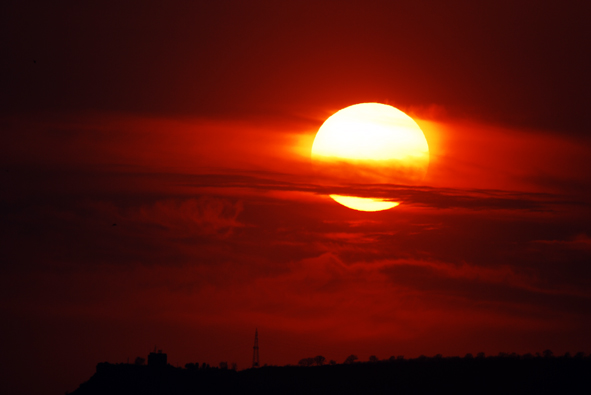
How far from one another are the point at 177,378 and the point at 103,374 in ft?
63.3

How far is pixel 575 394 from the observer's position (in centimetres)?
14462

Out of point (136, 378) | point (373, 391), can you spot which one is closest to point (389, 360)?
point (373, 391)

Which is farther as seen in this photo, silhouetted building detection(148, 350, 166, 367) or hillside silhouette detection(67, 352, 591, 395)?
silhouetted building detection(148, 350, 166, 367)

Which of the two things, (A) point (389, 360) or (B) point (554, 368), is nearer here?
(B) point (554, 368)

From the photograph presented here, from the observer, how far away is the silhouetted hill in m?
151

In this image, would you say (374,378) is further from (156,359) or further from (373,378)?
(156,359)

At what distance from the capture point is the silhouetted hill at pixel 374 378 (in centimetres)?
15100

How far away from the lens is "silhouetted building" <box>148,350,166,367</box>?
189 m

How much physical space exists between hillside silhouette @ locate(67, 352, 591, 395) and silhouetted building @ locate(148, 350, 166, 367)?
925 mm

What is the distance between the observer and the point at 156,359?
623 feet

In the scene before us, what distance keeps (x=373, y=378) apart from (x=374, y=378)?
215 millimetres

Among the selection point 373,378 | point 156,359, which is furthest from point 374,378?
point 156,359

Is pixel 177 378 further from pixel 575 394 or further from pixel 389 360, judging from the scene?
pixel 575 394

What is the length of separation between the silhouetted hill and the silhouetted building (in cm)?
136
